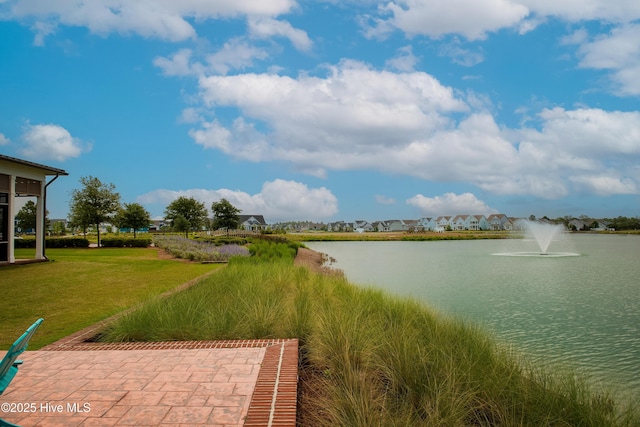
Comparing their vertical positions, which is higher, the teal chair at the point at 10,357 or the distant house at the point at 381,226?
the distant house at the point at 381,226

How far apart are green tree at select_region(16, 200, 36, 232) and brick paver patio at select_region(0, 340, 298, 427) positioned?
2187 inches

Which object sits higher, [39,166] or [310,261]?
[39,166]

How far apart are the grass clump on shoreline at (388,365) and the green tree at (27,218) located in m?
54.6

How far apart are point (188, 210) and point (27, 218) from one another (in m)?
19.0

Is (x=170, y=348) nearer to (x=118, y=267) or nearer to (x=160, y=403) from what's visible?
(x=160, y=403)

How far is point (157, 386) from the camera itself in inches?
155

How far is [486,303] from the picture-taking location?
11312 millimetres

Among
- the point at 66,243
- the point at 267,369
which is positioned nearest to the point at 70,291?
the point at 267,369

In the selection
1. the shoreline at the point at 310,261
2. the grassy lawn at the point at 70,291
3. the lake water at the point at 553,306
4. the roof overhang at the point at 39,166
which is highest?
the roof overhang at the point at 39,166

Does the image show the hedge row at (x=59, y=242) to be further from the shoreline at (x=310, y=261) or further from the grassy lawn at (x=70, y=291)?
the shoreline at (x=310, y=261)

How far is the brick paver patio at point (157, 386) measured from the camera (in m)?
3.31

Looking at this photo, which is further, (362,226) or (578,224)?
(362,226)

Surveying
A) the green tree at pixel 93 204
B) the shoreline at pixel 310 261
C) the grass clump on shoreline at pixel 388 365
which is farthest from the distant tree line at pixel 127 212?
the grass clump on shoreline at pixel 388 365

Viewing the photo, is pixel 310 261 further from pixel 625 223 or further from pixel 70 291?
pixel 625 223
